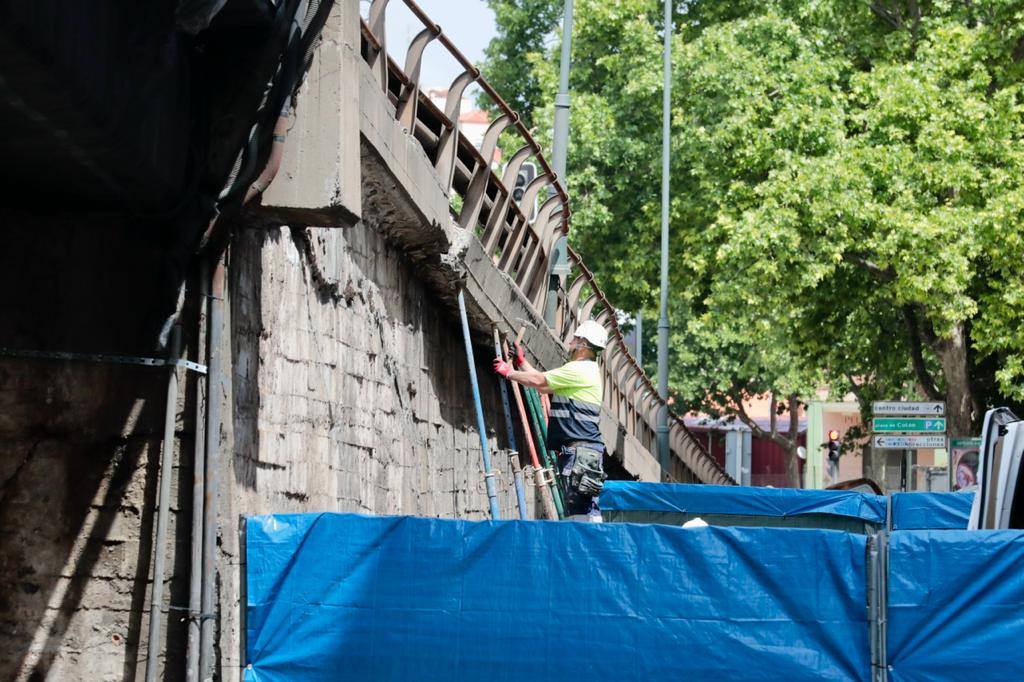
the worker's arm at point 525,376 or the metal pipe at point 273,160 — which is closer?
the metal pipe at point 273,160

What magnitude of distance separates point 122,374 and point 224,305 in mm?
548

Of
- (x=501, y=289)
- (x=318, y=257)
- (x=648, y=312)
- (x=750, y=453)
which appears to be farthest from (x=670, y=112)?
(x=750, y=453)

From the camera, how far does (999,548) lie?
597cm

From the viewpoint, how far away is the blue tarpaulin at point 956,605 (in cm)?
593

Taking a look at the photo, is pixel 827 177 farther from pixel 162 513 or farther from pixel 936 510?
pixel 162 513

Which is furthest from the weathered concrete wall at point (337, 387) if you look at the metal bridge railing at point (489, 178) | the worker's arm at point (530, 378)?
the metal bridge railing at point (489, 178)

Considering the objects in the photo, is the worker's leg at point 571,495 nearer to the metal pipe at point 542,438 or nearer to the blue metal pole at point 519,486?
the blue metal pole at point 519,486

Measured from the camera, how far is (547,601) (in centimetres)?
627

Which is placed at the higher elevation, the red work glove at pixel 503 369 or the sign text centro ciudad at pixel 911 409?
the red work glove at pixel 503 369

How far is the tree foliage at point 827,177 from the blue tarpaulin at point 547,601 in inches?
661

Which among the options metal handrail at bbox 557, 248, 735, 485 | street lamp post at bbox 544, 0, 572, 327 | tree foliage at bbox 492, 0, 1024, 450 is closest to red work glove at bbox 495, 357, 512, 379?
street lamp post at bbox 544, 0, 572, 327

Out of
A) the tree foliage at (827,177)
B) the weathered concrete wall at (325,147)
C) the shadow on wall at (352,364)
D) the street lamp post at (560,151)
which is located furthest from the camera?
the tree foliage at (827,177)

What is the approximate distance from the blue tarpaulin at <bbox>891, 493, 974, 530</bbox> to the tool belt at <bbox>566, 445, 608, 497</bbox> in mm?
3144

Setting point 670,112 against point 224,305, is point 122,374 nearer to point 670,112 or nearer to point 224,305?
point 224,305
